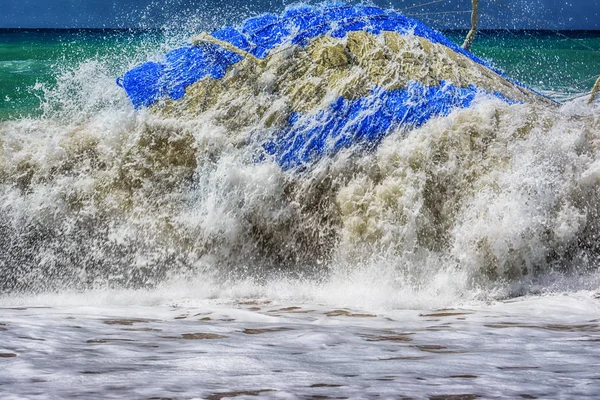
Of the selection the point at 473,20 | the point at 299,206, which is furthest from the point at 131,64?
the point at 473,20

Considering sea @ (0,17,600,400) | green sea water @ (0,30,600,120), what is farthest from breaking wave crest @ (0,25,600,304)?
green sea water @ (0,30,600,120)

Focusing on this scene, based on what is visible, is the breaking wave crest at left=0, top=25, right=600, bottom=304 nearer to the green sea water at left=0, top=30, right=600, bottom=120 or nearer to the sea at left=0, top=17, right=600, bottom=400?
the sea at left=0, top=17, right=600, bottom=400

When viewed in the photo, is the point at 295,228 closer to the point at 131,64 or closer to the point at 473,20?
the point at 131,64

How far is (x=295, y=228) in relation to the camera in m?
4.88

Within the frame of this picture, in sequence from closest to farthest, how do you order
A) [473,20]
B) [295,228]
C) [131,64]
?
[295,228] → [131,64] → [473,20]

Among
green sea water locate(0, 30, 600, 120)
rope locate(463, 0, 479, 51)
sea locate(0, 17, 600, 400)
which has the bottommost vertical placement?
sea locate(0, 17, 600, 400)

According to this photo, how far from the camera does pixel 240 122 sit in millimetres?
5191

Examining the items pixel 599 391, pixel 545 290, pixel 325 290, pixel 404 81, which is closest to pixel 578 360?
→ pixel 599 391

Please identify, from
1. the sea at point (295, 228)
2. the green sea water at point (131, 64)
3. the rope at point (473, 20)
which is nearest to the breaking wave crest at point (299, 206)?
the sea at point (295, 228)

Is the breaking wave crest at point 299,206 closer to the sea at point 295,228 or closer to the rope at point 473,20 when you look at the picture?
the sea at point 295,228

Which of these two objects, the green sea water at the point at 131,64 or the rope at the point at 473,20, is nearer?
the rope at the point at 473,20

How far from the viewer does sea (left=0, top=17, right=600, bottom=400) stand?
379cm

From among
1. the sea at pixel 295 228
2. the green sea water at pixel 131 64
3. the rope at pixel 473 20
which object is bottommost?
the sea at pixel 295 228

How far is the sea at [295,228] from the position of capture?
12.4ft
